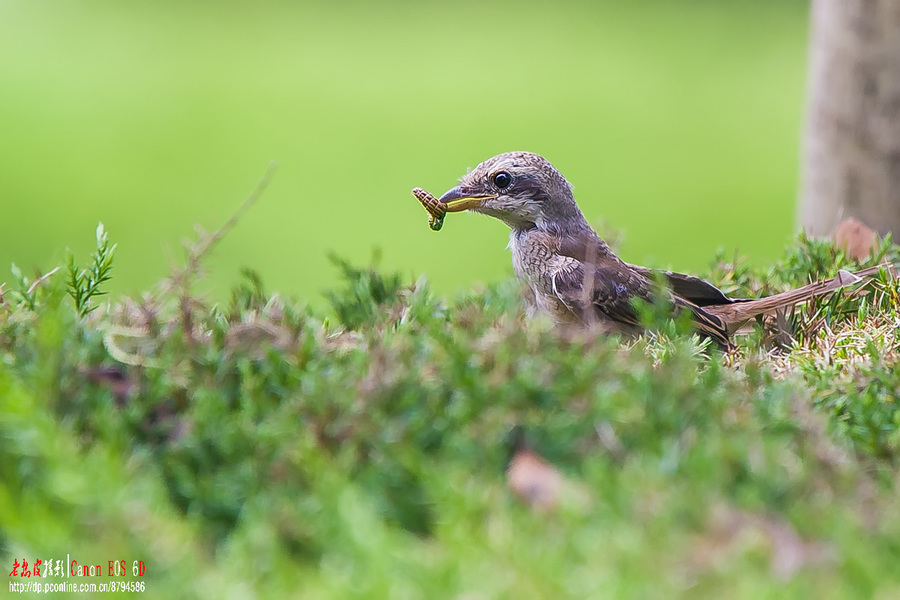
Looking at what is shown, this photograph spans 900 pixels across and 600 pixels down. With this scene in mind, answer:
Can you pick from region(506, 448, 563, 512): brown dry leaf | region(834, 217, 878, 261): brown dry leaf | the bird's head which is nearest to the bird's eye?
the bird's head

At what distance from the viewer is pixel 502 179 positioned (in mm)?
4480

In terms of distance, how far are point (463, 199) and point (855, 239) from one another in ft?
6.33

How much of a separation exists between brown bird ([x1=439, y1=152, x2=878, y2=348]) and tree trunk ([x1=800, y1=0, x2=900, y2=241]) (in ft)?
5.63

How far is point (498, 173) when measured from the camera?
176 inches

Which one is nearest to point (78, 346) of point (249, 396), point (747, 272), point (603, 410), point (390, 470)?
point (249, 396)

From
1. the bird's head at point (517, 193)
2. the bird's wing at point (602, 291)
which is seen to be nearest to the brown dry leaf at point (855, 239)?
the bird's wing at point (602, 291)

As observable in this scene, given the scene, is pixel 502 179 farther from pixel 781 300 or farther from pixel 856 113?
pixel 856 113

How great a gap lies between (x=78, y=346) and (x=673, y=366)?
170 centimetres

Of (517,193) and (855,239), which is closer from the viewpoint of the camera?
(517,193)

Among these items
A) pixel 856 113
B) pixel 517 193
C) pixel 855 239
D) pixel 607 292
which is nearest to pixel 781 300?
pixel 607 292

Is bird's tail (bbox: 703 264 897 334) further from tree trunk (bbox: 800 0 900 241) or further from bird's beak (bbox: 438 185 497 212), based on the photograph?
tree trunk (bbox: 800 0 900 241)

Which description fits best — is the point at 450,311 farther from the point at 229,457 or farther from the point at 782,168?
the point at 782,168

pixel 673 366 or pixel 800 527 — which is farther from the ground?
pixel 673 366

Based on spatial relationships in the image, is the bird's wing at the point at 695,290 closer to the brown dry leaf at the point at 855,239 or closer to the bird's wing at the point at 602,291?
the bird's wing at the point at 602,291
